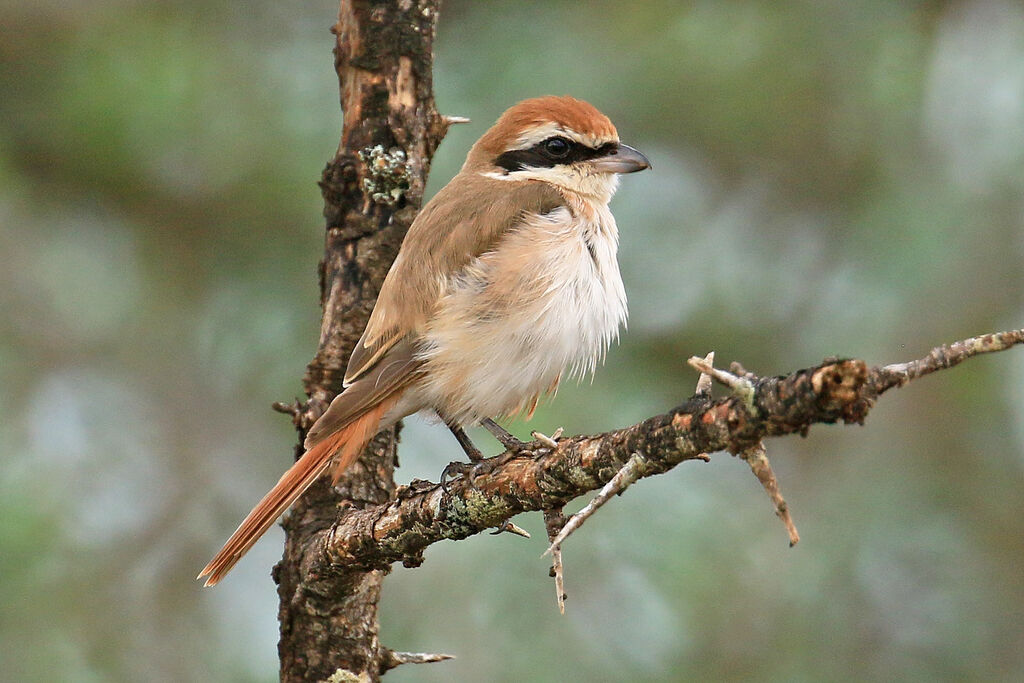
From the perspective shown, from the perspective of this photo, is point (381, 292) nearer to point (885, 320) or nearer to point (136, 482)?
point (136, 482)

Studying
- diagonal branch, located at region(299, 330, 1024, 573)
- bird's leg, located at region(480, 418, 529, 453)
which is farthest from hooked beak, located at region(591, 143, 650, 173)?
diagonal branch, located at region(299, 330, 1024, 573)

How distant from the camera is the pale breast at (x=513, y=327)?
3.95 m

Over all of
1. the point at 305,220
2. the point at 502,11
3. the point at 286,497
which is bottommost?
the point at 286,497

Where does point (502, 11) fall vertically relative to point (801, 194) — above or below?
above

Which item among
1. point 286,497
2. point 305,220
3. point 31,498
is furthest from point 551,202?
point 31,498

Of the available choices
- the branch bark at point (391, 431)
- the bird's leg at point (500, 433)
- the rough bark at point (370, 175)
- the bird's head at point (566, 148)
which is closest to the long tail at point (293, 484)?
the branch bark at point (391, 431)

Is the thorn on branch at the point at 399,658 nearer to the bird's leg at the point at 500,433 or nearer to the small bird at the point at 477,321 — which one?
the small bird at the point at 477,321

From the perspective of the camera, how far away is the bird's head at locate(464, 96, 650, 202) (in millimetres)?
4598

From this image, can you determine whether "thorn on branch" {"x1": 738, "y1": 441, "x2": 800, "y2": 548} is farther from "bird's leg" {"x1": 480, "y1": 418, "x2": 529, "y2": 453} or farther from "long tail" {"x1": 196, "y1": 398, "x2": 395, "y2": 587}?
"long tail" {"x1": 196, "y1": 398, "x2": 395, "y2": 587}

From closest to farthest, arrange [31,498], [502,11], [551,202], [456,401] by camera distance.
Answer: [456,401]
[551,202]
[31,498]
[502,11]

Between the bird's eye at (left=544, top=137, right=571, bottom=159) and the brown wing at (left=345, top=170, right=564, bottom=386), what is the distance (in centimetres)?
35

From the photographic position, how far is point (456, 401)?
4.04 meters

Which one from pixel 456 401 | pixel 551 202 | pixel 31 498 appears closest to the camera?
pixel 456 401

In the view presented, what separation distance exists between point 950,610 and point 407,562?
3.50m
